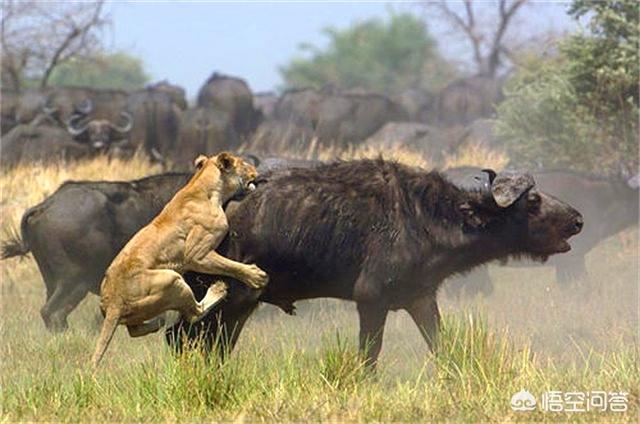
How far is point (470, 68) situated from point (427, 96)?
12.3 m

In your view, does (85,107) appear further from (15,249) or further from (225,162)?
(225,162)

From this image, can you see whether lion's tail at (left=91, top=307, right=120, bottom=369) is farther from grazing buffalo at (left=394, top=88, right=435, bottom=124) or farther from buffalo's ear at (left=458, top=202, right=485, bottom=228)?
grazing buffalo at (left=394, top=88, right=435, bottom=124)

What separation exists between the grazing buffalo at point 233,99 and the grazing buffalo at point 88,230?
66.3ft

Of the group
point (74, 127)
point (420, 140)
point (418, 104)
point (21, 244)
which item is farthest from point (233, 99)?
point (21, 244)

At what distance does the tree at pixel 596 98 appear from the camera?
15164 mm

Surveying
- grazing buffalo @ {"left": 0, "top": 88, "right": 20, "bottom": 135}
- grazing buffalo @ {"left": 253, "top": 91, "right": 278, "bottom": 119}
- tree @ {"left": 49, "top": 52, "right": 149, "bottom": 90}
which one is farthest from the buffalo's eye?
tree @ {"left": 49, "top": 52, "right": 149, "bottom": 90}

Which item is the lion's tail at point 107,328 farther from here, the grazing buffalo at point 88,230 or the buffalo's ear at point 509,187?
the grazing buffalo at point 88,230

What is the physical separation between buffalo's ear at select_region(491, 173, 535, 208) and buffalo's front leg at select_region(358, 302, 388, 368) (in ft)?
3.15

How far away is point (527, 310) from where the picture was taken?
1087cm

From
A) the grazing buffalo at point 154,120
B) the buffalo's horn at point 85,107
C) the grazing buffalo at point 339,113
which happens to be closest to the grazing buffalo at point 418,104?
the grazing buffalo at point 339,113

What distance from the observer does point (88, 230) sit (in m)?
11.0

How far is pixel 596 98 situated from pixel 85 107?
17.8 meters

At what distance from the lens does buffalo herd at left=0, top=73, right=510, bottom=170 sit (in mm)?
23469

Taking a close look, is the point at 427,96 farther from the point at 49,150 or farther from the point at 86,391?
the point at 86,391
